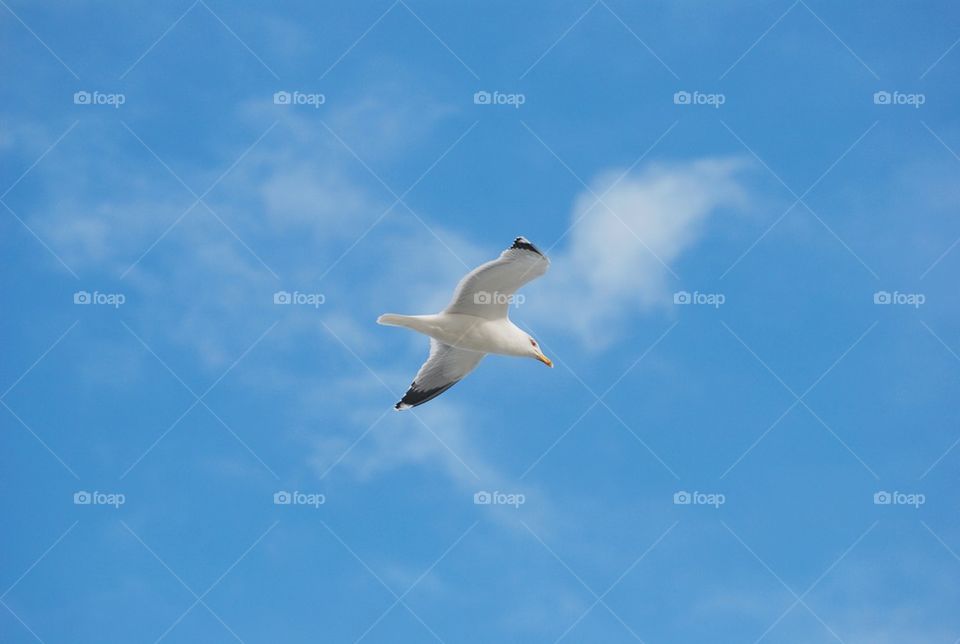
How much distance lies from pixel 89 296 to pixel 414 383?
362 cm

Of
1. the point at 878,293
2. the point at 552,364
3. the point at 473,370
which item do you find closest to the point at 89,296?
the point at 473,370

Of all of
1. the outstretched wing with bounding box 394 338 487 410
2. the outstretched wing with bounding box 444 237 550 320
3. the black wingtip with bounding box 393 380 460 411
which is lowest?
the black wingtip with bounding box 393 380 460 411

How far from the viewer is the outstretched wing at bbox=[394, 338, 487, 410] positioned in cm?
1313

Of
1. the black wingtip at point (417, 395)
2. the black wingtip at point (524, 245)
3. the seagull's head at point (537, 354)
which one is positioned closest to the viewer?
the black wingtip at point (524, 245)

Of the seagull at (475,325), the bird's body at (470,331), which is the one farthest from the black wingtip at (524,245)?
the bird's body at (470,331)

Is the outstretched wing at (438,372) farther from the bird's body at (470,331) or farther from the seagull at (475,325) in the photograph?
the bird's body at (470,331)

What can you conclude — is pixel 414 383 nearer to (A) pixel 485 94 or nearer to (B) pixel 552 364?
(B) pixel 552 364

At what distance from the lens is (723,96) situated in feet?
47.3

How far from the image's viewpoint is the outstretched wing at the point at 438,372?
1313 centimetres

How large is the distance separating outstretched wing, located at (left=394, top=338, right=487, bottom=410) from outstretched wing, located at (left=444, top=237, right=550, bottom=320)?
34.5 inches

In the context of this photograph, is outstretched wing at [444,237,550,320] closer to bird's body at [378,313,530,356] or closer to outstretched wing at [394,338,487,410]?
bird's body at [378,313,530,356]

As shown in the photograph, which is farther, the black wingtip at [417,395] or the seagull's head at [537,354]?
the black wingtip at [417,395]

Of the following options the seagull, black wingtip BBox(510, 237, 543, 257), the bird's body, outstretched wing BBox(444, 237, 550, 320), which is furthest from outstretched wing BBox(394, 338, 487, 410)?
black wingtip BBox(510, 237, 543, 257)

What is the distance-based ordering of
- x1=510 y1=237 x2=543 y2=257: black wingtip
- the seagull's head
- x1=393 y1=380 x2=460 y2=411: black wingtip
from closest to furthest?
x1=510 y1=237 x2=543 y2=257: black wingtip
the seagull's head
x1=393 y1=380 x2=460 y2=411: black wingtip
